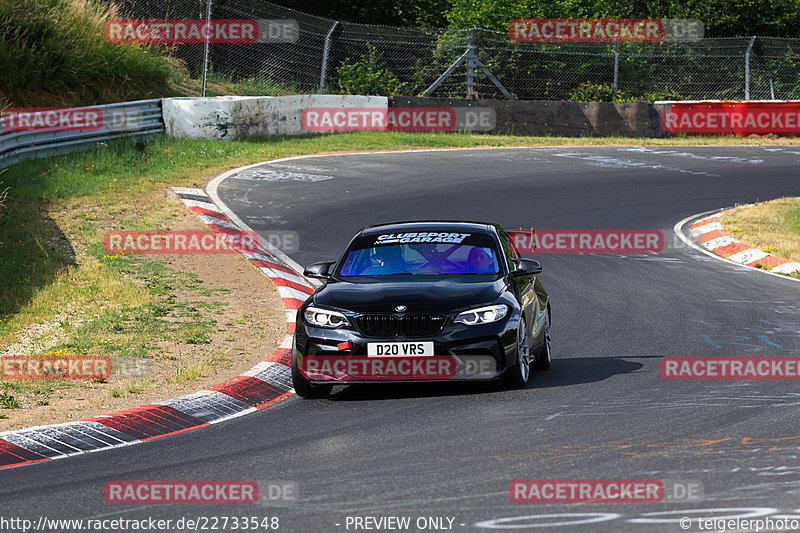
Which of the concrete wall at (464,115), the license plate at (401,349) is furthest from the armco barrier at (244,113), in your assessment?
the license plate at (401,349)

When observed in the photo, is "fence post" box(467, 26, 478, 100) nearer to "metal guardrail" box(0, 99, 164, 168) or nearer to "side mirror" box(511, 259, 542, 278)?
"metal guardrail" box(0, 99, 164, 168)

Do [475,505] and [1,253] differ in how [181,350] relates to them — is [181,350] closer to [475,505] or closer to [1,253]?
[1,253]

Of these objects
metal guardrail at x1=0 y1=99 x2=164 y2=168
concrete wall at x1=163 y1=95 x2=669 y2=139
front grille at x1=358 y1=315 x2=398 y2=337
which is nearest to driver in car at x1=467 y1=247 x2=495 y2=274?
front grille at x1=358 y1=315 x2=398 y2=337

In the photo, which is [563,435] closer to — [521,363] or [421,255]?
[521,363]

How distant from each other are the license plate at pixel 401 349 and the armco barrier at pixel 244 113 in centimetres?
1626

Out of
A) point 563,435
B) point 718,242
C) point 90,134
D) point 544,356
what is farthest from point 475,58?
point 563,435

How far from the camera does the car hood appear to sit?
8938 millimetres

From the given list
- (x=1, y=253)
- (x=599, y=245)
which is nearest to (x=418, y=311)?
(x=1, y=253)

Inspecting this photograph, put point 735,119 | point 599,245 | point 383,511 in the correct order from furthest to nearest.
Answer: point 735,119 < point 599,245 < point 383,511

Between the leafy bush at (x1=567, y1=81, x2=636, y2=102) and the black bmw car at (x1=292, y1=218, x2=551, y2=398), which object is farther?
the leafy bush at (x1=567, y1=81, x2=636, y2=102)

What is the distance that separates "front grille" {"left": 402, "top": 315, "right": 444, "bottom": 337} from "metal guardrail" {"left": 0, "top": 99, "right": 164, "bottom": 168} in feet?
40.6

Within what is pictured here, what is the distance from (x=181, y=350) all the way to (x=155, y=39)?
19471mm

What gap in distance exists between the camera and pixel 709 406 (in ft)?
26.8

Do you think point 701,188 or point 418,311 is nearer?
point 418,311
